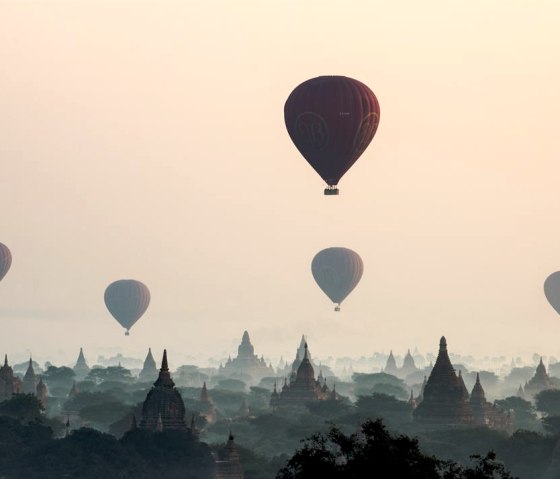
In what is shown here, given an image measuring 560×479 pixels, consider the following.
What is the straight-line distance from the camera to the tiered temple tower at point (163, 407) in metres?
162

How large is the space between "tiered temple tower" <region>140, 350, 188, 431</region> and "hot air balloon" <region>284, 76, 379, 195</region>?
63.2 ft

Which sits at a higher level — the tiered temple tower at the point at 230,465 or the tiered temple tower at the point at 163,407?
the tiered temple tower at the point at 163,407

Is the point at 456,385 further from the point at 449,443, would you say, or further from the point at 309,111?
the point at 309,111

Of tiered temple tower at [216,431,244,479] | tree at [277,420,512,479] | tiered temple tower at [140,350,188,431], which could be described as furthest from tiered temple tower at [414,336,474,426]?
tree at [277,420,512,479]

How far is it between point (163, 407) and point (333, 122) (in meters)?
26.1

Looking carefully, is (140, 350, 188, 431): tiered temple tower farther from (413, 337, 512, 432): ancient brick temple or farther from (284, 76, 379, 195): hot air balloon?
(413, 337, 512, 432): ancient brick temple

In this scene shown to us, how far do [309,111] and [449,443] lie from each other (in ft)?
134

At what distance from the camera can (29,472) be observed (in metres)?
156

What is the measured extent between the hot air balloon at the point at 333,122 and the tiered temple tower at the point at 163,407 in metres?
19.3

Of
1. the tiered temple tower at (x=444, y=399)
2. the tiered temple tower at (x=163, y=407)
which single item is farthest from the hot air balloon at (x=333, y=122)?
the tiered temple tower at (x=444, y=399)

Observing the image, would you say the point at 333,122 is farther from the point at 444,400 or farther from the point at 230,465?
the point at 444,400

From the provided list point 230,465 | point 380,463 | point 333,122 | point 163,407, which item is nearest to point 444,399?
point 163,407

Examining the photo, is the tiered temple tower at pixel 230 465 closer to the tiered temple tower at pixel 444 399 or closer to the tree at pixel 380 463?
the tiered temple tower at pixel 444 399

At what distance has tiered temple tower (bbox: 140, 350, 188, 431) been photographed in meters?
162
